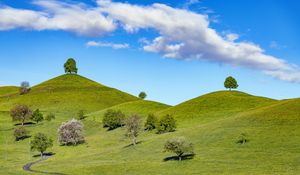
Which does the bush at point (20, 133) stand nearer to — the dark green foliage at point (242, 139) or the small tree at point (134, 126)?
the small tree at point (134, 126)

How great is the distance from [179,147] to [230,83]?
385 ft

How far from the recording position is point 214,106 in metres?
156

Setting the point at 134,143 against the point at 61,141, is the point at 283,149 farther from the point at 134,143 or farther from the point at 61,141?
the point at 61,141

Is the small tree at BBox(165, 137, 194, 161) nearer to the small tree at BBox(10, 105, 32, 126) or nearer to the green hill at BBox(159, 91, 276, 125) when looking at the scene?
the green hill at BBox(159, 91, 276, 125)

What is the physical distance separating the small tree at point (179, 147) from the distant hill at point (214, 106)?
51140 mm

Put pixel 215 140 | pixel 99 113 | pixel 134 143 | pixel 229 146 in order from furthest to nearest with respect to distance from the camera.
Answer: pixel 99 113 < pixel 134 143 < pixel 215 140 < pixel 229 146

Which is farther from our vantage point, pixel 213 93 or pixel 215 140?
pixel 213 93

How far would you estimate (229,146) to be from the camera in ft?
293

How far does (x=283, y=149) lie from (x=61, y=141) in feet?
246

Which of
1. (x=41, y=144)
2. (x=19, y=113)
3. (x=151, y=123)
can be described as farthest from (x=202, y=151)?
(x=19, y=113)

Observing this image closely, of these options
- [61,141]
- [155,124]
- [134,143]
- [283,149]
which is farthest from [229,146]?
[61,141]

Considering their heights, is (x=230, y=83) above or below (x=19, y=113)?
above

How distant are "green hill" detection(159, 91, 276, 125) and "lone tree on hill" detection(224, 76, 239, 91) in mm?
14858

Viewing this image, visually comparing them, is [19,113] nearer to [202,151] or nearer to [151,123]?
[151,123]
